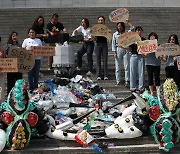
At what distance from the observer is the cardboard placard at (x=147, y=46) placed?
31.3ft

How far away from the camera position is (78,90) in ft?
32.9

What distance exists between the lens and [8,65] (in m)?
8.24

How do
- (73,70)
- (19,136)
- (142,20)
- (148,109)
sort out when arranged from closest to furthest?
(19,136) → (148,109) → (73,70) → (142,20)

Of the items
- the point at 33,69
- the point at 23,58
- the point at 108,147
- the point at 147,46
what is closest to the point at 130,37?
the point at 147,46

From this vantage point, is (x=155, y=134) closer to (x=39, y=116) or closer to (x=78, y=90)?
(x=39, y=116)

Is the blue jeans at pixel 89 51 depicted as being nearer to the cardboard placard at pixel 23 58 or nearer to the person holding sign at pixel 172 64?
the person holding sign at pixel 172 64

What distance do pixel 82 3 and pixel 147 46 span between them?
9.71 m

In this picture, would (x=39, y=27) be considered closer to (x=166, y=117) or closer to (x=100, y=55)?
(x=100, y=55)

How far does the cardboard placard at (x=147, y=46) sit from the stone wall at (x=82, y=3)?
9.42 metres

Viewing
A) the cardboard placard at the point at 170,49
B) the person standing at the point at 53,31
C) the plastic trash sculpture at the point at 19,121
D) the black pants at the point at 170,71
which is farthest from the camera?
the person standing at the point at 53,31

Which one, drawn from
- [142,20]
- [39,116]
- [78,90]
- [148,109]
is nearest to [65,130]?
[39,116]

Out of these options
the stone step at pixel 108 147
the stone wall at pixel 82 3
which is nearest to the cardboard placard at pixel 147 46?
the stone step at pixel 108 147

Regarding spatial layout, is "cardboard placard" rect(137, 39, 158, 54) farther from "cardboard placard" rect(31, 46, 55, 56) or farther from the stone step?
the stone step

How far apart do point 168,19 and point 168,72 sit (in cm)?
789
